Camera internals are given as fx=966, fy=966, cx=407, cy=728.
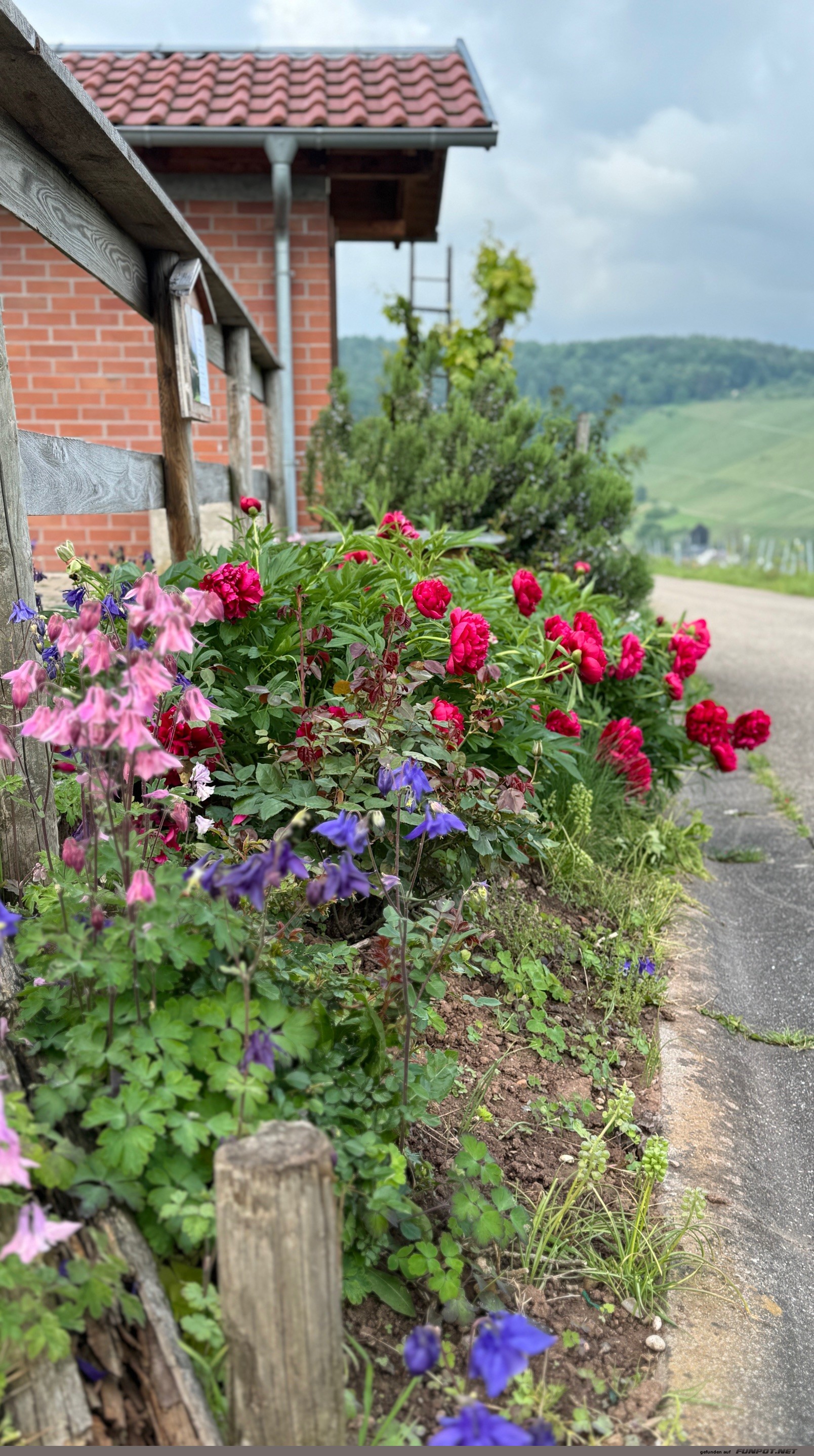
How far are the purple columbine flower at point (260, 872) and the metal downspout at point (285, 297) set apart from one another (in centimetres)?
546

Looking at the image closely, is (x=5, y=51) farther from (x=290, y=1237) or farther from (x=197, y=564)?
(x=290, y=1237)

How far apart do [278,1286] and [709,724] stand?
2.88m

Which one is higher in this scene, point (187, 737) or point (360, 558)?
point (360, 558)

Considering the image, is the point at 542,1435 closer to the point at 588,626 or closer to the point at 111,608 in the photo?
the point at 111,608

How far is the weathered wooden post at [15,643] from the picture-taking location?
74.1 inches

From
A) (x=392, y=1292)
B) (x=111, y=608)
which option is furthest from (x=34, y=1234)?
(x=111, y=608)

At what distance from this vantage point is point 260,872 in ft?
4.20

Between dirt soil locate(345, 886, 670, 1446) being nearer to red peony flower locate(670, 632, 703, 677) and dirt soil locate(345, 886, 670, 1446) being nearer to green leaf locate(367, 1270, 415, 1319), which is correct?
green leaf locate(367, 1270, 415, 1319)

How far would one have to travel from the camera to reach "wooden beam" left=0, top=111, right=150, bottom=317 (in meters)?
2.13

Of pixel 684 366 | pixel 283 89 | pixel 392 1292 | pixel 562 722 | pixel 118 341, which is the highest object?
pixel 684 366

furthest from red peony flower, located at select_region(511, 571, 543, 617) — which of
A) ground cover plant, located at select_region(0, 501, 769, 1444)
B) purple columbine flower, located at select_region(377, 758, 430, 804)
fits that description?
purple columbine flower, located at select_region(377, 758, 430, 804)

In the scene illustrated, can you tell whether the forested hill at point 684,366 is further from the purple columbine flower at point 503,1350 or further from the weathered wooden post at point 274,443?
the purple columbine flower at point 503,1350

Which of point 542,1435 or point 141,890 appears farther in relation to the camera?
point 141,890

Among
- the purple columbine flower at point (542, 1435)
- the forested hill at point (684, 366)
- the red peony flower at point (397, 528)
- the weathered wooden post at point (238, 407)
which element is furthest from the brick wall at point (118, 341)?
the forested hill at point (684, 366)
